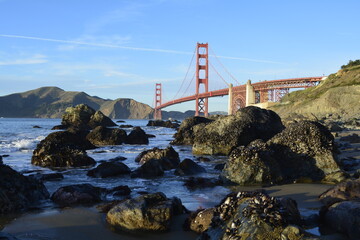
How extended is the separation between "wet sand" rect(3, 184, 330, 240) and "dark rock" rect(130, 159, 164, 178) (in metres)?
2.55

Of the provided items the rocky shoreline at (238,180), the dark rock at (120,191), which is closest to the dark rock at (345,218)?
the rocky shoreline at (238,180)

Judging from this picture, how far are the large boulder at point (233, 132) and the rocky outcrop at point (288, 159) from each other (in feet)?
11.6

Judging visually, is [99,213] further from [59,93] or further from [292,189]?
[59,93]

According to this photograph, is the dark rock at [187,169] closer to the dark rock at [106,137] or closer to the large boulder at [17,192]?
the large boulder at [17,192]

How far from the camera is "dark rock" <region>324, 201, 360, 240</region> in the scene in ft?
9.80

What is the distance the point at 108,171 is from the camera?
276 inches

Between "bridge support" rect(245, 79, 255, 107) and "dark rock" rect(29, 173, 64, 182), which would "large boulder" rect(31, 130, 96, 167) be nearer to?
"dark rock" rect(29, 173, 64, 182)

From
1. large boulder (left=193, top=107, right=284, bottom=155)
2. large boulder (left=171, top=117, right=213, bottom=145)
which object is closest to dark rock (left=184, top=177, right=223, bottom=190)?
large boulder (left=193, top=107, right=284, bottom=155)

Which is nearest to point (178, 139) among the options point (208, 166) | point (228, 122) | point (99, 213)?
point (228, 122)

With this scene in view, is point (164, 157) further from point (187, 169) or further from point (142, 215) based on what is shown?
point (142, 215)

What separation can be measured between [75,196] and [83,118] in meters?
33.2

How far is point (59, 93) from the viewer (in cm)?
17550

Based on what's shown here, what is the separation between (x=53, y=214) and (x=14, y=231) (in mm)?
664

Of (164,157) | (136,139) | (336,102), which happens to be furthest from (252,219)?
(336,102)
